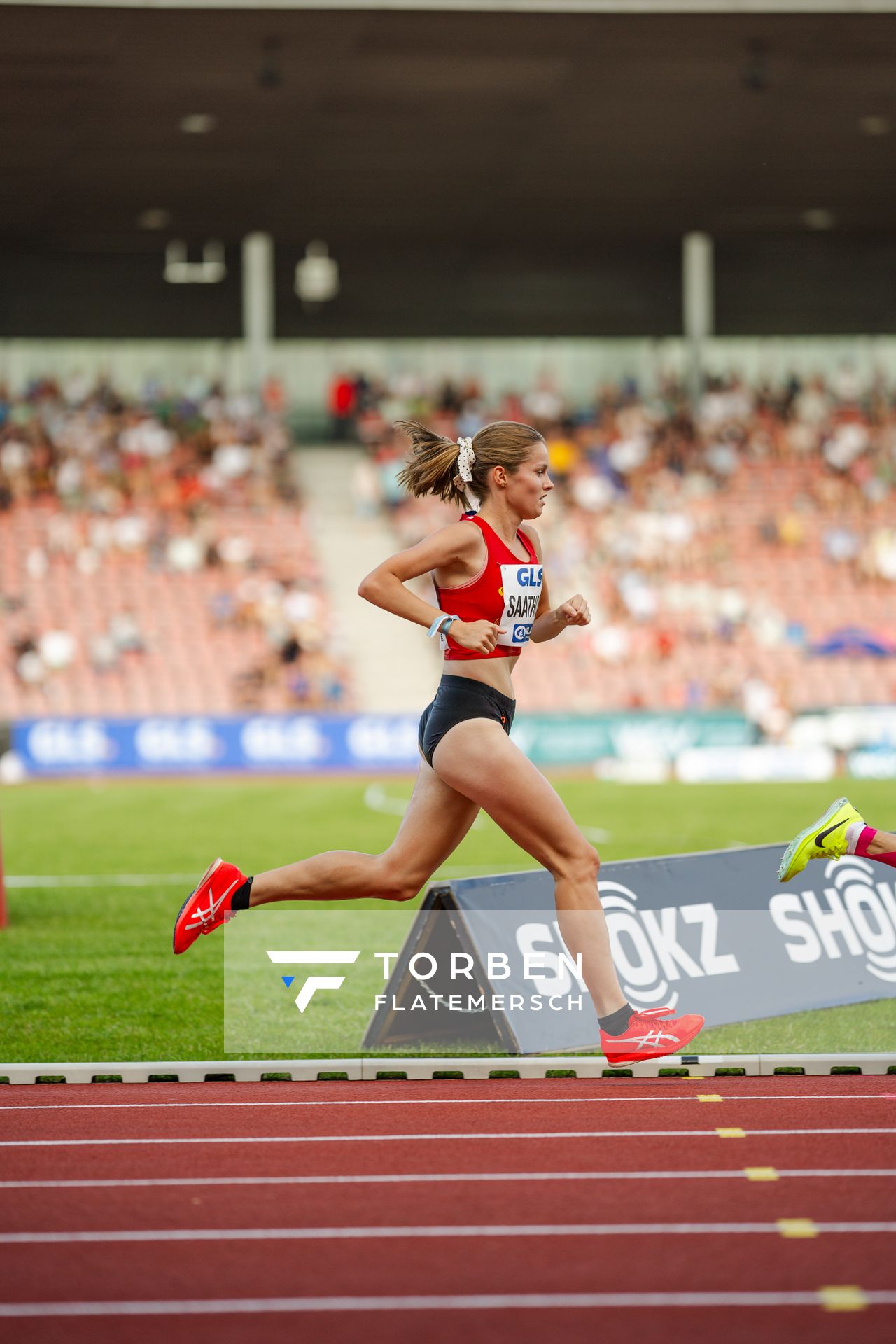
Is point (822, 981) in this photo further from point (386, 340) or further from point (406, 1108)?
point (386, 340)

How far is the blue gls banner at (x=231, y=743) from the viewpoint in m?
Result: 25.8

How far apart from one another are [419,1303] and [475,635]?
239 centimetres

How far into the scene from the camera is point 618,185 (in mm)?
30672

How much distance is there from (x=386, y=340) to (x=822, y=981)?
31.7 metres

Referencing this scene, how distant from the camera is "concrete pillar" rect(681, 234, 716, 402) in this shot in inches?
1432

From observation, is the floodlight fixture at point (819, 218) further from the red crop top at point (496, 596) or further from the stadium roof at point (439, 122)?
the red crop top at point (496, 596)

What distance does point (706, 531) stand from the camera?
30984 mm

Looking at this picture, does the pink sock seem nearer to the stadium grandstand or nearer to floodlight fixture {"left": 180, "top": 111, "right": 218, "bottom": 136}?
the stadium grandstand

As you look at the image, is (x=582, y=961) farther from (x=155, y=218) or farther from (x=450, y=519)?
(x=155, y=218)

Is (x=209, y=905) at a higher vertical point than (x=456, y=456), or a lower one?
lower

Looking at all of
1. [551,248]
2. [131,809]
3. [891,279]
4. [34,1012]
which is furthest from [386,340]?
[34,1012]

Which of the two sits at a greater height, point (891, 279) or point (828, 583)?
point (891, 279)

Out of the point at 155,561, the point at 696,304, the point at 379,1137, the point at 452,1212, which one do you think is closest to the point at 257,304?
the point at 155,561

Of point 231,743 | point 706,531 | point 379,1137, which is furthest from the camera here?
point 706,531
